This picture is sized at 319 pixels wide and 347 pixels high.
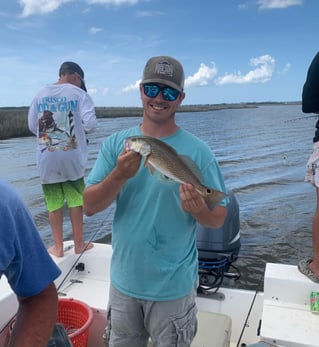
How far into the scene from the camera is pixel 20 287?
1.37 metres

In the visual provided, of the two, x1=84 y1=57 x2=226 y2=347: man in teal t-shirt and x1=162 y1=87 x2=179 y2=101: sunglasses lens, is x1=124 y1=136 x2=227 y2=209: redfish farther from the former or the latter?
x1=162 y1=87 x2=179 y2=101: sunglasses lens

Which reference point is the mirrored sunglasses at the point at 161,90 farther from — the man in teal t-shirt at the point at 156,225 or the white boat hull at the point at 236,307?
the white boat hull at the point at 236,307

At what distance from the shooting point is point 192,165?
218 cm

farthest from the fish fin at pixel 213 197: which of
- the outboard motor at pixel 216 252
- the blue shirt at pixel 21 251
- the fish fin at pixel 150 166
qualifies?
the outboard motor at pixel 216 252

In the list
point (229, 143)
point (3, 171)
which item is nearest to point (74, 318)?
point (3, 171)

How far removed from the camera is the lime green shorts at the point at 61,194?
4514 millimetres

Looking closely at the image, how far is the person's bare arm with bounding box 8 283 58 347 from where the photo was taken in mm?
1371

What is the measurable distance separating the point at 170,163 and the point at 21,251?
1003mm

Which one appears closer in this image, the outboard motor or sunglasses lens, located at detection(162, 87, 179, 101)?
sunglasses lens, located at detection(162, 87, 179, 101)

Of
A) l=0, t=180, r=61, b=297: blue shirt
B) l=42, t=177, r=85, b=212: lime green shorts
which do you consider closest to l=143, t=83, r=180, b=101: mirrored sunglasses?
l=0, t=180, r=61, b=297: blue shirt

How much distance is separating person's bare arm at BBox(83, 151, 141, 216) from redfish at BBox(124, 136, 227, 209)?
0.05 metres

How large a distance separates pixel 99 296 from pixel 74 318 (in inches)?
18.9

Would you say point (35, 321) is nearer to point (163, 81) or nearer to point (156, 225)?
point (156, 225)

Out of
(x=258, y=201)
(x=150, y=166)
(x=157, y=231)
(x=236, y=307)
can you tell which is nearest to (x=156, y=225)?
(x=157, y=231)
